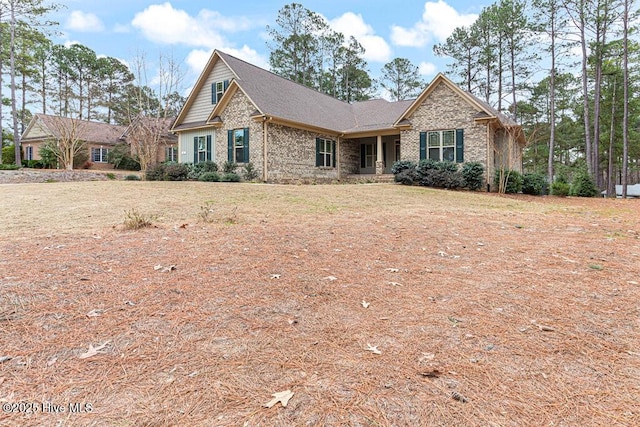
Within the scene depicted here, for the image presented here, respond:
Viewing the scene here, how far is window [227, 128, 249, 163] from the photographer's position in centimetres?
1834

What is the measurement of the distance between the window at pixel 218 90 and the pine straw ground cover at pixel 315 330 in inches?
625

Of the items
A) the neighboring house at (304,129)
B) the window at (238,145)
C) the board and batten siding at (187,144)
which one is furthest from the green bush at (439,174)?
the board and batten siding at (187,144)

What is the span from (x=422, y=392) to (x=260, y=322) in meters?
1.32

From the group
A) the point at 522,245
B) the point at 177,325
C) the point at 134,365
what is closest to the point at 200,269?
the point at 177,325

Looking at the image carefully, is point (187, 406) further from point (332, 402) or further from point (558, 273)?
point (558, 273)

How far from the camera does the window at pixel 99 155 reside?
30.8 metres

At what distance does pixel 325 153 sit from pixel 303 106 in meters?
2.95

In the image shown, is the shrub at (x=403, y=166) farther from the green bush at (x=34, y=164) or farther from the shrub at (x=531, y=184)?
the green bush at (x=34, y=164)

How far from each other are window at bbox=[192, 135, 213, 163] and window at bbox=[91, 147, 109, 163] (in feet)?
48.6

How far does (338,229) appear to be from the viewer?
6.34 m

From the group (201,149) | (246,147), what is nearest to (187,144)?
(201,149)

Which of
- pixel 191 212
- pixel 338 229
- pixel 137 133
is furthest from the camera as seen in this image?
pixel 137 133

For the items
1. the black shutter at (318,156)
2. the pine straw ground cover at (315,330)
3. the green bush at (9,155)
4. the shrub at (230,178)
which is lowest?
the pine straw ground cover at (315,330)

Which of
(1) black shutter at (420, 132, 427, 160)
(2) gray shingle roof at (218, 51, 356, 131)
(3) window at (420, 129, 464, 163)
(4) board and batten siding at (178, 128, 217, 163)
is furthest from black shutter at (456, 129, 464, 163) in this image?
(4) board and batten siding at (178, 128, 217, 163)
